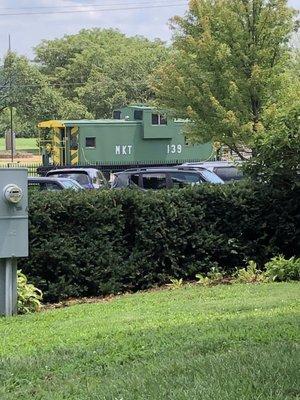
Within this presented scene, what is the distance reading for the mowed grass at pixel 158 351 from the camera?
4.41m

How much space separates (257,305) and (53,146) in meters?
28.5

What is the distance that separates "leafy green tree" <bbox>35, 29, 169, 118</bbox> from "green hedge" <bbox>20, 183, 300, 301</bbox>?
47331 millimetres

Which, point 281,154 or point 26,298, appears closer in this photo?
point 26,298

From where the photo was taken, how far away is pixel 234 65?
22859 millimetres

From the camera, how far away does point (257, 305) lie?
8016 mm

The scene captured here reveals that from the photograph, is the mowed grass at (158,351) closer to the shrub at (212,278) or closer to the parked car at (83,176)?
Answer: the shrub at (212,278)

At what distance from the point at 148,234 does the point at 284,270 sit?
7.16 feet


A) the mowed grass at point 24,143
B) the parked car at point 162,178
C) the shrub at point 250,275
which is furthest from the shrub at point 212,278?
the mowed grass at point 24,143

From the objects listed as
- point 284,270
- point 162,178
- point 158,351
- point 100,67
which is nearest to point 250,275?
point 284,270

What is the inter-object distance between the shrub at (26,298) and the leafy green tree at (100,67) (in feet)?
164

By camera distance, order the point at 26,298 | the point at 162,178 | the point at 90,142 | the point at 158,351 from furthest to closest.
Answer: the point at 90,142 → the point at 162,178 → the point at 26,298 → the point at 158,351

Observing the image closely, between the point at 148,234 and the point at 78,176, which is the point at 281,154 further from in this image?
the point at 78,176

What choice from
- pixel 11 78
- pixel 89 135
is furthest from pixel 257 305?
pixel 11 78

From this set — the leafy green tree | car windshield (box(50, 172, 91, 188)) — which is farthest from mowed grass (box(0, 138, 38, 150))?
car windshield (box(50, 172, 91, 188))
